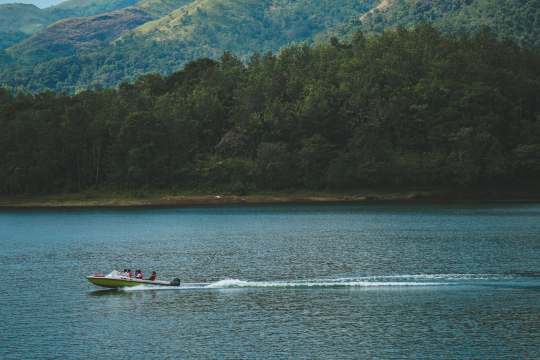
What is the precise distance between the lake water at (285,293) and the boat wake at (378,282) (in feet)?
0.64

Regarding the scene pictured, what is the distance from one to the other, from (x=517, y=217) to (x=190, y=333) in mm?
100781

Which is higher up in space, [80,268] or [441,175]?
[441,175]

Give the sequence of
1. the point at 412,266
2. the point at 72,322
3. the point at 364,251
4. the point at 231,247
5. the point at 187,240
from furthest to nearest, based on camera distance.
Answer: the point at 187,240, the point at 231,247, the point at 364,251, the point at 412,266, the point at 72,322

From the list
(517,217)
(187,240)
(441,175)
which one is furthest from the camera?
(441,175)

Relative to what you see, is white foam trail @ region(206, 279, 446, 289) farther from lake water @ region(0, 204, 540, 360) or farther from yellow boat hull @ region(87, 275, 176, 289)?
yellow boat hull @ region(87, 275, 176, 289)

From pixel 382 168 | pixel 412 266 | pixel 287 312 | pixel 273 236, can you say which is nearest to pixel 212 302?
pixel 287 312

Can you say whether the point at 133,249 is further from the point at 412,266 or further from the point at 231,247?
the point at 412,266

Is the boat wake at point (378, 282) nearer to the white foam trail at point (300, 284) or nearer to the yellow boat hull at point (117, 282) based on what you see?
the white foam trail at point (300, 284)

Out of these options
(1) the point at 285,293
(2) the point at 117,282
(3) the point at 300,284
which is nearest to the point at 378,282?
(3) the point at 300,284

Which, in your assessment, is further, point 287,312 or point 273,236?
point 273,236

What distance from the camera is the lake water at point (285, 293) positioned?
6034cm

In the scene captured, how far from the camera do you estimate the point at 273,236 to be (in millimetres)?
131000

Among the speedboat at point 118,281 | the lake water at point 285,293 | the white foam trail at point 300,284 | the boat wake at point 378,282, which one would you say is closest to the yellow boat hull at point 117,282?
the speedboat at point 118,281

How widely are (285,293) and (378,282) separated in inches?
413
